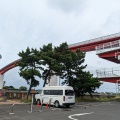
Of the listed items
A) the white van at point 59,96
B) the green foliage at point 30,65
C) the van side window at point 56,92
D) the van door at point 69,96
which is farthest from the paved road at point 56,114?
the green foliage at point 30,65

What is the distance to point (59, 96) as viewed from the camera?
25125 millimetres

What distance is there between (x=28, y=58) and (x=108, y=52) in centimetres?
1634

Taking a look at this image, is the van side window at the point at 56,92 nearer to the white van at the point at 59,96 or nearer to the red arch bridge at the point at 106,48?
the white van at the point at 59,96

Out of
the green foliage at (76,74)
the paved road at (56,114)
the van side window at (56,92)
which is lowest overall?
the paved road at (56,114)

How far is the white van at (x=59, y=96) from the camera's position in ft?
81.4

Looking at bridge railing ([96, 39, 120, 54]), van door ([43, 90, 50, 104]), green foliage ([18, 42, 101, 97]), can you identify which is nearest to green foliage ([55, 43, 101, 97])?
green foliage ([18, 42, 101, 97])

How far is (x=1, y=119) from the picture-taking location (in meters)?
14.0

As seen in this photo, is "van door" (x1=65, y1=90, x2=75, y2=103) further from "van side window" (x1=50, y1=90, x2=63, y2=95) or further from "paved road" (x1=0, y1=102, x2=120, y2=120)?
"paved road" (x1=0, y1=102, x2=120, y2=120)

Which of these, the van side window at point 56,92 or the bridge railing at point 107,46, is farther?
the bridge railing at point 107,46

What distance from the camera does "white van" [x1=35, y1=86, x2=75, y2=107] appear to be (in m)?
24.8

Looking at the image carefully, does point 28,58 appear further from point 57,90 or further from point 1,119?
point 1,119

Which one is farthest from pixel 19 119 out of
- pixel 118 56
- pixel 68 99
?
pixel 118 56

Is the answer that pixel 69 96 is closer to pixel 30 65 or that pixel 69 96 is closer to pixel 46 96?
pixel 46 96

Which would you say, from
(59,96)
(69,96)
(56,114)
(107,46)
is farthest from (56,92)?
(107,46)
